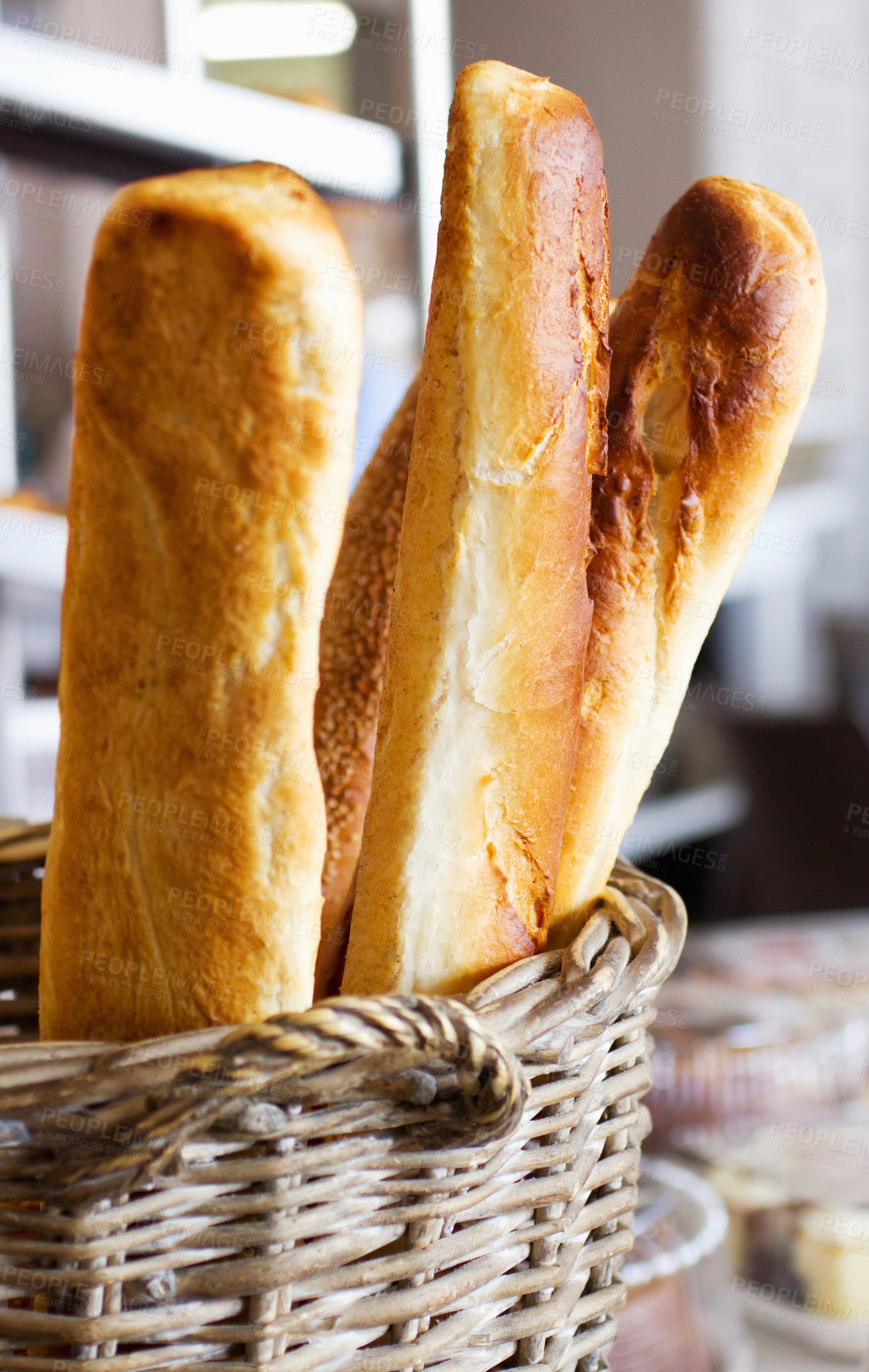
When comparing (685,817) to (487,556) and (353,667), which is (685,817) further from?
(487,556)

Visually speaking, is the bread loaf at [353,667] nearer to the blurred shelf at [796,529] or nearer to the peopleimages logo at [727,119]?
the blurred shelf at [796,529]

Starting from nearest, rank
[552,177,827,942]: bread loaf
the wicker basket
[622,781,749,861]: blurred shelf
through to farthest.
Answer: the wicker basket, [552,177,827,942]: bread loaf, [622,781,749,861]: blurred shelf

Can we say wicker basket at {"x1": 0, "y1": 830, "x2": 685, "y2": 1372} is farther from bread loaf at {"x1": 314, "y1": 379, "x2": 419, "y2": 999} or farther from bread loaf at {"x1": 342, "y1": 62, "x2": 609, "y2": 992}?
bread loaf at {"x1": 314, "y1": 379, "x2": 419, "y2": 999}

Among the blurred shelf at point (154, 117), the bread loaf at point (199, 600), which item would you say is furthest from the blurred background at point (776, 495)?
the bread loaf at point (199, 600)

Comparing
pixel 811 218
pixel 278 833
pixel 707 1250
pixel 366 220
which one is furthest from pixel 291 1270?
pixel 811 218

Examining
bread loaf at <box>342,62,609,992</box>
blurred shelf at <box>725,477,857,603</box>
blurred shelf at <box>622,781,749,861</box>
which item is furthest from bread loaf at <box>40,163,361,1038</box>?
blurred shelf at <box>725,477,857,603</box>

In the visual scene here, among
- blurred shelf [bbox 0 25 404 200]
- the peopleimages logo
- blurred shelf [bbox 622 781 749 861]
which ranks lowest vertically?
blurred shelf [bbox 622 781 749 861]

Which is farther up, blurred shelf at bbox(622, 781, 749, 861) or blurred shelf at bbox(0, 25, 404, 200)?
blurred shelf at bbox(0, 25, 404, 200)

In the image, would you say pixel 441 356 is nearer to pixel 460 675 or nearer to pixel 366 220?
pixel 460 675
